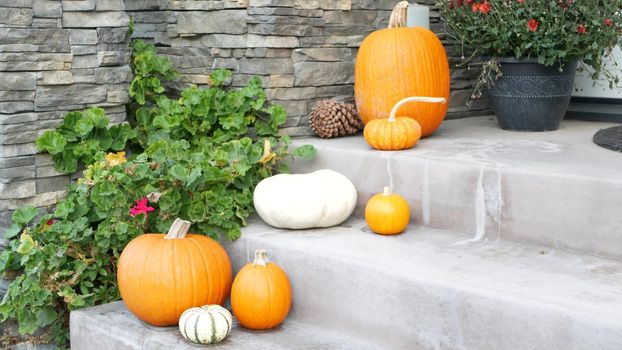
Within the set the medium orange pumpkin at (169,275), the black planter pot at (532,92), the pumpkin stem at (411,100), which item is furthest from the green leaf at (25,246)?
the black planter pot at (532,92)

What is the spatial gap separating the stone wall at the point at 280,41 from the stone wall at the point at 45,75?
1.55 ft

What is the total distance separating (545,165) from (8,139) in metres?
2.02

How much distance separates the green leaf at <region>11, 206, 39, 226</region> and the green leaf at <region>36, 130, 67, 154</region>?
0.25m

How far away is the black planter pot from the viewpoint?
3623 millimetres

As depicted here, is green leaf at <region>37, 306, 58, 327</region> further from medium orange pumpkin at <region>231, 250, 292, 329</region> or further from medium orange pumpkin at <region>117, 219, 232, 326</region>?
medium orange pumpkin at <region>231, 250, 292, 329</region>

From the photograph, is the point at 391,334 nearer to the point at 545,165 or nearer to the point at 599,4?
the point at 545,165

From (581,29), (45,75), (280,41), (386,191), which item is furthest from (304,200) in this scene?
(581,29)

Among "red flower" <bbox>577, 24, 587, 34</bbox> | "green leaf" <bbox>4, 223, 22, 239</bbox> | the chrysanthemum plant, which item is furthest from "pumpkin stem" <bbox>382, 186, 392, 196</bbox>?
"green leaf" <bbox>4, 223, 22, 239</bbox>

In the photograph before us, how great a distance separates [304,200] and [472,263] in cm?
71

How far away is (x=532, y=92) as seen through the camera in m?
3.63

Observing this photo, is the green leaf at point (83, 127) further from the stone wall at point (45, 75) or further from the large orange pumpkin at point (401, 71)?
the large orange pumpkin at point (401, 71)

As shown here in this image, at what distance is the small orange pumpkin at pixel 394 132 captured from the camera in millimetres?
3234

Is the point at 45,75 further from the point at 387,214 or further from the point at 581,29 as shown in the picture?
the point at 581,29

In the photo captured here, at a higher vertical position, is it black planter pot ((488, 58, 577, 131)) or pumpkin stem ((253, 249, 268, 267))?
black planter pot ((488, 58, 577, 131))
